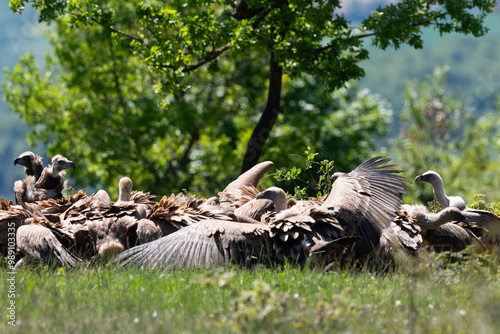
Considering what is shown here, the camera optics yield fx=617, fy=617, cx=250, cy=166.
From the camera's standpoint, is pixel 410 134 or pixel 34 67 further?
pixel 410 134

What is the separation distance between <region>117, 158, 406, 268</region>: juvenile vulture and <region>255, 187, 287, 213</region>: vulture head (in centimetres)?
63

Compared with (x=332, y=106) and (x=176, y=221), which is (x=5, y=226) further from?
(x=332, y=106)

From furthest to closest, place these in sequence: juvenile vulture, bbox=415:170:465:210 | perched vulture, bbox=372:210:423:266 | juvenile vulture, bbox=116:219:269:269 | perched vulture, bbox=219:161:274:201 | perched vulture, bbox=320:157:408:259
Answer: perched vulture, bbox=219:161:274:201 → juvenile vulture, bbox=415:170:465:210 → perched vulture, bbox=320:157:408:259 → perched vulture, bbox=372:210:423:266 → juvenile vulture, bbox=116:219:269:269

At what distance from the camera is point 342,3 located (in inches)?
479

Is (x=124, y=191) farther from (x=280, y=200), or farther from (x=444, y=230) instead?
(x=444, y=230)

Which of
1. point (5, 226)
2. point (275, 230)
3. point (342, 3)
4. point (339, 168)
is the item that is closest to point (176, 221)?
point (275, 230)

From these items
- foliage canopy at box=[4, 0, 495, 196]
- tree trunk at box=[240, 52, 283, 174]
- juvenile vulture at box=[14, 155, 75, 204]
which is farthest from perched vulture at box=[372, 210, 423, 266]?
foliage canopy at box=[4, 0, 495, 196]

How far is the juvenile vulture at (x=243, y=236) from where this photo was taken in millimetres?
6898

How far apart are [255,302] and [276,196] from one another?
358 cm

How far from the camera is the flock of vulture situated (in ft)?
22.8

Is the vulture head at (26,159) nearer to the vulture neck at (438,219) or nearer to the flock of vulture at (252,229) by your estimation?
the flock of vulture at (252,229)

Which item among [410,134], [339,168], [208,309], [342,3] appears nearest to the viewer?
[208,309]

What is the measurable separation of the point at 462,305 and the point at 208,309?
6.60ft

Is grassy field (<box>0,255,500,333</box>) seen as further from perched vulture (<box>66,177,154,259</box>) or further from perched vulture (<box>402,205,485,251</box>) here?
perched vulture (<box>402,205,485,251</box>)
